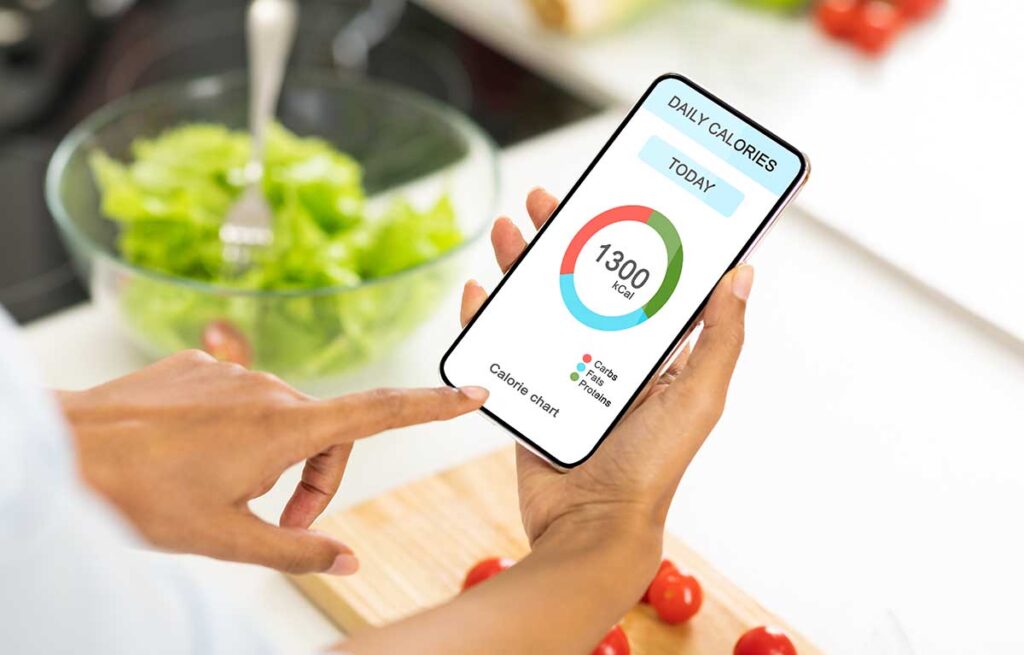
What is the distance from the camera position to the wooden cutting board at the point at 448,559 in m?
0.94

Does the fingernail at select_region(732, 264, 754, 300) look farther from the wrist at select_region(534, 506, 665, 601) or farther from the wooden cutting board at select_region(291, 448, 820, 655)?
the wooden cutting board at select_region(291, 448, 820, 655)

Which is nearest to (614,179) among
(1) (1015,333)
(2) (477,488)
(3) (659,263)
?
(3) (659,263)

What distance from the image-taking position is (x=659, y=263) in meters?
0.84

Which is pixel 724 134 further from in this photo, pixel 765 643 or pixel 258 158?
pixel 258 158

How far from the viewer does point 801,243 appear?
1385mm

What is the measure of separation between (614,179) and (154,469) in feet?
1.28

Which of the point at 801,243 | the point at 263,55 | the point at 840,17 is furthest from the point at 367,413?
the point at 840,17

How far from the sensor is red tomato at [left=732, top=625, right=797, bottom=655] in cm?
90

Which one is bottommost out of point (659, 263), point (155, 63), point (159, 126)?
point (155, 63)

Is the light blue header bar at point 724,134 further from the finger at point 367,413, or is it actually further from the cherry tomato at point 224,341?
the cherry tomato at point 224,341

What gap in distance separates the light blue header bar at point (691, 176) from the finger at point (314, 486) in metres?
0.27

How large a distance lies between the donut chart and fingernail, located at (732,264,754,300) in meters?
0.06

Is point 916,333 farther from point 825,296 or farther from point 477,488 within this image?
point 477,488

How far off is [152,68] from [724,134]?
1.33m
